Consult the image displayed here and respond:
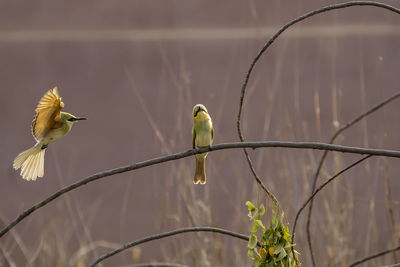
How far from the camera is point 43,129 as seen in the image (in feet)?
4.58

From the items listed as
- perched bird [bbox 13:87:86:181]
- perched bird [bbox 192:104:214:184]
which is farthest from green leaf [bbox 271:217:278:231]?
perched bird [bbox 192:104:214:184]

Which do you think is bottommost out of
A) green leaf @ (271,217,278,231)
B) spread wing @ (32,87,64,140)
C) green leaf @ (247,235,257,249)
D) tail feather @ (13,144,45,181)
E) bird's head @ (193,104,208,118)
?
green leaf @ (247,235,257,249)

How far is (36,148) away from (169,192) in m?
1.01

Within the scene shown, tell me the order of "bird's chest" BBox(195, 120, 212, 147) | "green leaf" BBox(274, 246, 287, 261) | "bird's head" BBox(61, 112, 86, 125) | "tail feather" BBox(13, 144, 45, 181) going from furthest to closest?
"bird's chest" BBox(195, 120, 212, 147) < "bird's head" BBox(61, 112, 86, 125) < "tail feather" BBox(13, 144, 45, 181) < "green leaf" BBox(274, 246, 287, 261)

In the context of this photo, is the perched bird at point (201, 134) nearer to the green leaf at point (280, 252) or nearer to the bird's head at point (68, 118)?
the bird's head at point (68, 118)

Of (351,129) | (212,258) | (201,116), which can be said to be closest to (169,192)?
(212,258)

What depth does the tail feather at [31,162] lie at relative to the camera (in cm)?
134

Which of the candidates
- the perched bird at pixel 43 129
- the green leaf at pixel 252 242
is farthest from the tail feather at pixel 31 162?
the green leaf at pixel 252 242

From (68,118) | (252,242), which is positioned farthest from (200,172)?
(252,242)

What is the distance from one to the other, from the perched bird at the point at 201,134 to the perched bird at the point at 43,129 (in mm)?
407

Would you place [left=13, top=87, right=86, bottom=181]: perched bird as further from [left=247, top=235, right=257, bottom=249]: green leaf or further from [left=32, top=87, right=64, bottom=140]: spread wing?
[left=247, top=235, right=257, bottom=249]: green leaf

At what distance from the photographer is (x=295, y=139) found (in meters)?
2.51

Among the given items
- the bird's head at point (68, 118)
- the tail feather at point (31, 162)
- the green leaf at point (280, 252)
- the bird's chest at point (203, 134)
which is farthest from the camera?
the bird's chest at point (203, 134)

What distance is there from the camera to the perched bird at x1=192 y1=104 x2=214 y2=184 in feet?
5.85
